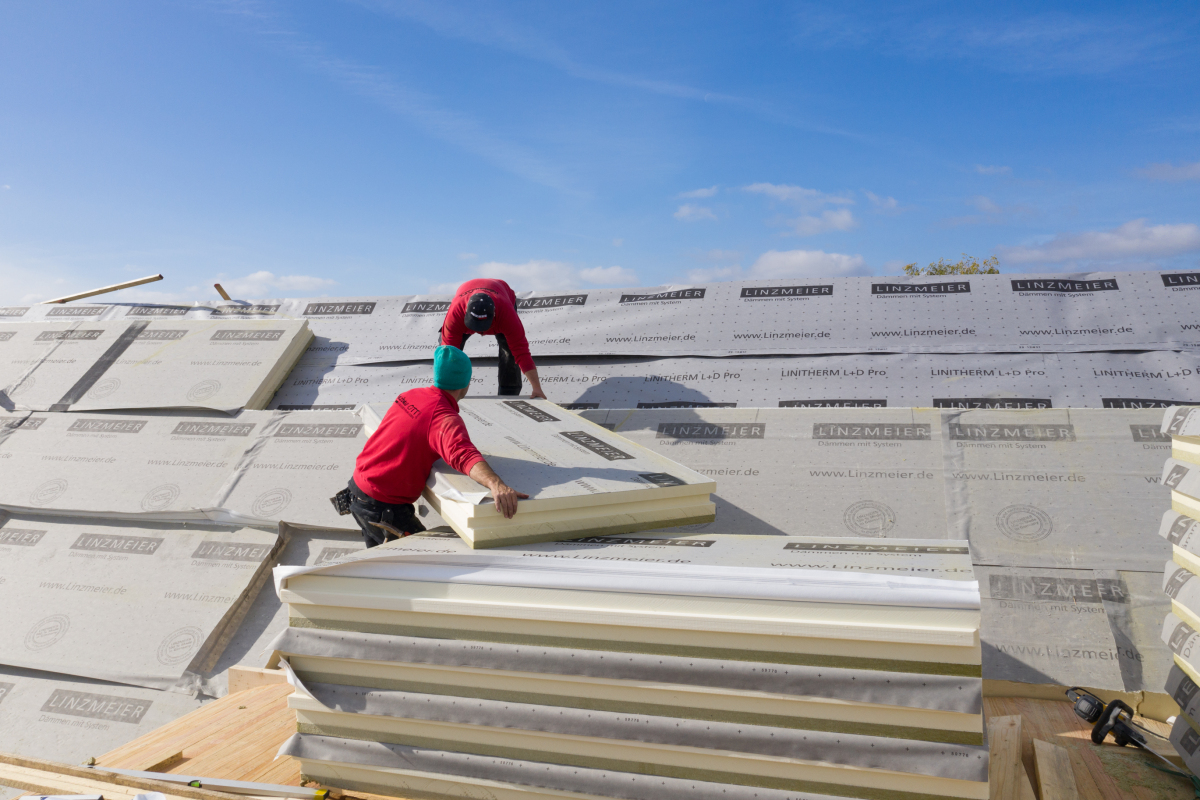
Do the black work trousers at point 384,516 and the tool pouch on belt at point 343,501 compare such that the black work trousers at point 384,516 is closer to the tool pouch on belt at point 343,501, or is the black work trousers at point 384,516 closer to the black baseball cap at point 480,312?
the tool pouch on belt at point 343,501

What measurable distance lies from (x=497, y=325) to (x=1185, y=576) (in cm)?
350

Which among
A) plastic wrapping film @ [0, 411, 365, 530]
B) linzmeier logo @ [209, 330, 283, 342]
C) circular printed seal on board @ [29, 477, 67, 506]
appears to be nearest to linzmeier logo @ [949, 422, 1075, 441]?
plastic wrapping film @ [0, 411, 365, 530]

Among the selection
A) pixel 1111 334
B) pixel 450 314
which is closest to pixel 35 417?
pixel 450 314

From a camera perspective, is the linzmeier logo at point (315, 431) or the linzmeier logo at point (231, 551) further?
the linzmeier logo at point (315, 431)

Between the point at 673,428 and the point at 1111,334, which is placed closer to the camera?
the point at 673,428

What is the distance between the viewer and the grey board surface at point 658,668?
5.32 ft

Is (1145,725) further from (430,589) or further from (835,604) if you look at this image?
(430,589)

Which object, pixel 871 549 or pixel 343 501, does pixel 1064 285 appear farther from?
pixel 343 501

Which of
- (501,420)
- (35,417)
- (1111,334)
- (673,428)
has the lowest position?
(501,420)

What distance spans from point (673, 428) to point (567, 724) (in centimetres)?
257

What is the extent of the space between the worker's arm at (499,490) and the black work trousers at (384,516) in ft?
2.09

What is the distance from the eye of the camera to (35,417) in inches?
216

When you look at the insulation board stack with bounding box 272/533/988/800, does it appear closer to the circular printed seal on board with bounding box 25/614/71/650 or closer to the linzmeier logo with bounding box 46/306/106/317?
the circular printed seal on board with bounding box 25/614/71/650

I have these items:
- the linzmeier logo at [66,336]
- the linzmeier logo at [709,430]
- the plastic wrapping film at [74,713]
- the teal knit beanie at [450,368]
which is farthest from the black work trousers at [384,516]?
the linzmeier logo at [66,336]
